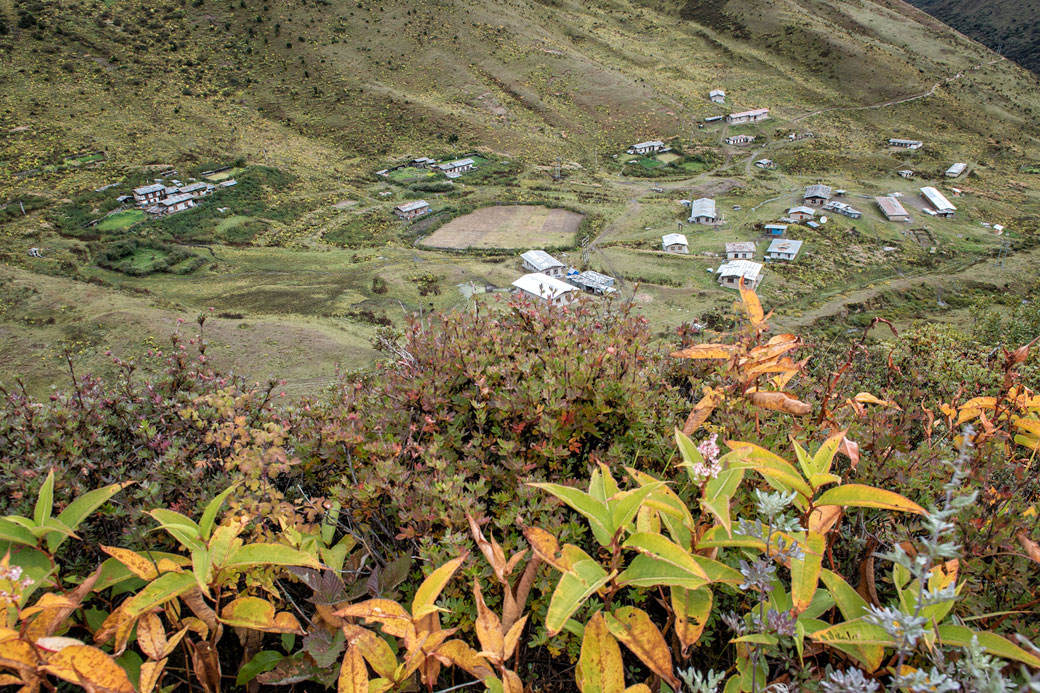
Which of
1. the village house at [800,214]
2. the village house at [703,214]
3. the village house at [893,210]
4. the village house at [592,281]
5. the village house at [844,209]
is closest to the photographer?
the village house at [592,281]

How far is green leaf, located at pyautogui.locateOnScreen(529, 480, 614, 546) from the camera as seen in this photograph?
78.5 inches

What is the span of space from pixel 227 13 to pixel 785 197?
76.0m

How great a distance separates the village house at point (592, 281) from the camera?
36.5 meters

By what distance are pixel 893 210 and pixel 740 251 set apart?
1835 cm

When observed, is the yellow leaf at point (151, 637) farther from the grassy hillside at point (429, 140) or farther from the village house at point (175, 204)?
the village house at point (175, 204)

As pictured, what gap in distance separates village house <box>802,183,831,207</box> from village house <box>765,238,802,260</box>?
9841 mm

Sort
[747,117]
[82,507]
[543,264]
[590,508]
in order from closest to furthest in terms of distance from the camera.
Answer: [590,508], [82,507], [543,264], [747,117]

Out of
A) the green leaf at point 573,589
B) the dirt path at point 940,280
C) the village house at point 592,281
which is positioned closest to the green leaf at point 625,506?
the green leaf at point 573,589

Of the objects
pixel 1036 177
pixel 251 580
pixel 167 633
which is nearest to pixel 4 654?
pixel 167 633

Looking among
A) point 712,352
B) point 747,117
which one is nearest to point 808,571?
point 712,352

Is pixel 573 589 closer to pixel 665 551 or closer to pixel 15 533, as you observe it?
pixel 665 551

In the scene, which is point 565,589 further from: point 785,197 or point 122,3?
point 122,3

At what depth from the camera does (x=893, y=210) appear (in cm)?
4853

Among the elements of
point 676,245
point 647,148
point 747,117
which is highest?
point 747,117
